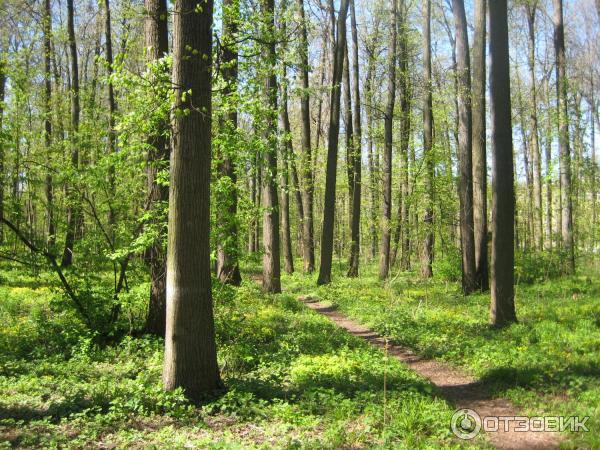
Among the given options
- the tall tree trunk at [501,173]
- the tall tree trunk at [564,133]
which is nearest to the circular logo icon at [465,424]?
the tall tree trunk at [501,173]

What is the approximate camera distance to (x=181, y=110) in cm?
552

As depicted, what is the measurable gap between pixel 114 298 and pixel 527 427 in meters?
6.68

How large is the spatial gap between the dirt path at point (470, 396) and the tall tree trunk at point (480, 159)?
5823mm

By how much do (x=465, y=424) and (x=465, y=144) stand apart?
35.6 ft

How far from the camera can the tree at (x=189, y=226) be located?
5605mm

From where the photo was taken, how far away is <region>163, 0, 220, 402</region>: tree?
5605 mm

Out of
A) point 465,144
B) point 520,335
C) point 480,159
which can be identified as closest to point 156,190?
point 520,335

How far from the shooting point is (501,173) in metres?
9.90

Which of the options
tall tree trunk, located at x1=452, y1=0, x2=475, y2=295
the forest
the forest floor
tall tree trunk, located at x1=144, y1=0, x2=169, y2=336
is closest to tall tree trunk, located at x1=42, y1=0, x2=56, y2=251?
the forest

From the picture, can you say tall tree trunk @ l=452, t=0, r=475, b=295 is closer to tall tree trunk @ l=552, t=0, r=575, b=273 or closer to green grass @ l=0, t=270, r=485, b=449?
tall tree trunk @ l=552, t=0, r=575, b=273

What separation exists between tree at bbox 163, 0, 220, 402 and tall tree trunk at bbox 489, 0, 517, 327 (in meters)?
6.65

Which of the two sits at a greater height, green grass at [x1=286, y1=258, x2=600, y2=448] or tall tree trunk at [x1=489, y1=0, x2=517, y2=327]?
tall tree trunk at [x1=489, y1=0, x2=517, y2=327]

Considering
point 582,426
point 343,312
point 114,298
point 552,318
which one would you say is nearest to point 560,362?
point 582,426

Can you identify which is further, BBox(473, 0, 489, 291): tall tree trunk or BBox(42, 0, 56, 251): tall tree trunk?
BBox(473, 0, 489, 291): tall tree trunk
